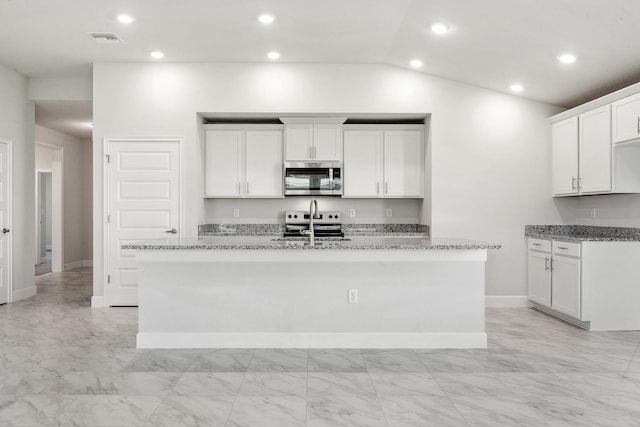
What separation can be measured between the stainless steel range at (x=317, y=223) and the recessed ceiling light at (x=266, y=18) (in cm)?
246

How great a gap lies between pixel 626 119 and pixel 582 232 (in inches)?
65.1

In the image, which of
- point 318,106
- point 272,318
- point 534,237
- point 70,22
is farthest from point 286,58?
point 534,237

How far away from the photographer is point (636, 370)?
3.23 meters

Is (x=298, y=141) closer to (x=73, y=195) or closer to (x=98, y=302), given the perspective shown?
(x=98, y=302)

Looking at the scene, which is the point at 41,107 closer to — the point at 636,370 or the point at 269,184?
the point at 269,184

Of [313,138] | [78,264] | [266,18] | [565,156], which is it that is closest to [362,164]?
[313,138]

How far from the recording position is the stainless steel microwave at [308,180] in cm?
566

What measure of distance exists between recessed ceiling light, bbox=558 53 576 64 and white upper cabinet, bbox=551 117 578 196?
810 millimetres

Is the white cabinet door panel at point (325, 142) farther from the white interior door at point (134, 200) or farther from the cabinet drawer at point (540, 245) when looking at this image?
the cabinet drawer at point (540, 245)

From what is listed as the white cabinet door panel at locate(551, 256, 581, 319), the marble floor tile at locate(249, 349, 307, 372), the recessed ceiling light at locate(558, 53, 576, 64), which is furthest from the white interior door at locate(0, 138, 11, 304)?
the white cabinet door panel at locate(551, 256, 581, 319)

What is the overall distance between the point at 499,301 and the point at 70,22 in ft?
17.9

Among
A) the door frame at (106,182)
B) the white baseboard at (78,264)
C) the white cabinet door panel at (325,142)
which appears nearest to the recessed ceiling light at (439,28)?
the white cabinet door panel at (325,142)

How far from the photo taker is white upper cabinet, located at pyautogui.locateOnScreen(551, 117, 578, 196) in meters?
4.98

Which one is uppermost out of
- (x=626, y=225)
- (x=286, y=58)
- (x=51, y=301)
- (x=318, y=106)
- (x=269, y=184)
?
(x=286, y=58)
